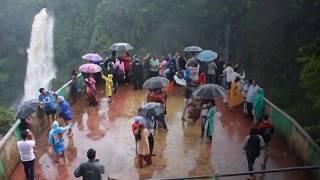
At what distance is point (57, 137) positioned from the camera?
436 inches

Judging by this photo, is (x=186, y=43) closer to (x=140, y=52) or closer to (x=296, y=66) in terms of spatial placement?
(x=140, y=52)

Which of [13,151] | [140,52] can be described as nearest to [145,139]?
[13,151]

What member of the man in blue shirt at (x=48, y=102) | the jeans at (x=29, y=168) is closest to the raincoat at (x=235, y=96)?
the man in blue shirt at (x=48, y=102)

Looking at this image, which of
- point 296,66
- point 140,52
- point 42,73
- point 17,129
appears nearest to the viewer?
point 17,129

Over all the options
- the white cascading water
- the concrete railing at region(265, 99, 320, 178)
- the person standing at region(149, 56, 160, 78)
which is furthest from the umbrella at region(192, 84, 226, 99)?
the white cascading water

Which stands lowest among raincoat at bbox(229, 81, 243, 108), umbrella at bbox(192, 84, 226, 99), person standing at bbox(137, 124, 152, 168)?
person standing at bbox(137, 124, 152, 168)

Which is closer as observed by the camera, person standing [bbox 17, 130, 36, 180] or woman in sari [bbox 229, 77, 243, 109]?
person standing [bbox 17, 130, 36, 180]

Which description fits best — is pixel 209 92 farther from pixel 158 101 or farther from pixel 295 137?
pixel 295 137

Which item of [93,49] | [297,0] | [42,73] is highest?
[297,0]

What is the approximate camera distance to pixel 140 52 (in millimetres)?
39500

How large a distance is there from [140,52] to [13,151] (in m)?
28.9

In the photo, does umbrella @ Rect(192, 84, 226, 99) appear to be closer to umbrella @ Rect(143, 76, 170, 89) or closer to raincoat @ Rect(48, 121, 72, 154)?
umbrella @ Rect(143, 76, 170, 89)

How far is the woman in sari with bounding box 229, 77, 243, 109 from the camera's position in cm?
1490

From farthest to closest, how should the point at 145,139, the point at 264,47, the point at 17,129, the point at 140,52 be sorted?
the point at 140,52
the point at 264,47
the point at 17,129
the point at 145,139
